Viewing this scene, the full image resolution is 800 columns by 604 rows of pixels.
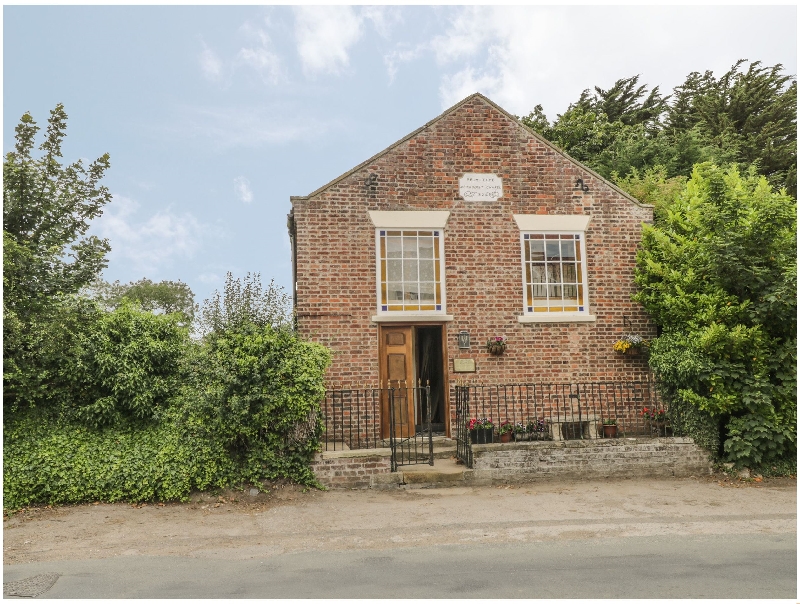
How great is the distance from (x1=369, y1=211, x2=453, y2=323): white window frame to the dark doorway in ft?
1.35

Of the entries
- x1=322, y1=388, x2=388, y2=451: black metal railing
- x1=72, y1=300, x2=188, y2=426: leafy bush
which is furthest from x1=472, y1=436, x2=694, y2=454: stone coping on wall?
x1=72, y1=300, x2=188, y2=426: leafy bush

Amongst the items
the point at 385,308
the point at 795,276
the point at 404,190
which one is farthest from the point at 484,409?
the point at 795,276

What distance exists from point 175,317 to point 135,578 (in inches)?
234

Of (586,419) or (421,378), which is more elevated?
(421,378)

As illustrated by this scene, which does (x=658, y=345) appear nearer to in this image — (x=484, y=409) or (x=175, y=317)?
(x=484, y=409)

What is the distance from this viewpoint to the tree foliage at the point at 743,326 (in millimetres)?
10195

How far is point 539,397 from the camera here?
39.7ft

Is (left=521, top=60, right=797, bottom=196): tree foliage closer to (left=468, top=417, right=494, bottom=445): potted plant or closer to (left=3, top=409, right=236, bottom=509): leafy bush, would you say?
(left=468, top=417, right=494, bottom=445): potted plant

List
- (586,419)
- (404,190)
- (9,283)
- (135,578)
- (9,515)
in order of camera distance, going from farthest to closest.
→ (404,190)
(586,419)
(9,283)
(9,515)
(135,578)

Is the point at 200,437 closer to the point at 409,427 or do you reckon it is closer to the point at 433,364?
the point at 409,427

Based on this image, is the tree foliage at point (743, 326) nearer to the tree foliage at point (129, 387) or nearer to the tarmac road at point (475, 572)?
the tarmac road at point (475, 572)

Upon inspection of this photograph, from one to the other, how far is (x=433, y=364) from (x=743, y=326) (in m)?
5.46

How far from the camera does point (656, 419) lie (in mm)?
11258

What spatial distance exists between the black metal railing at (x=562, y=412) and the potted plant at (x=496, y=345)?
2.17 feet
